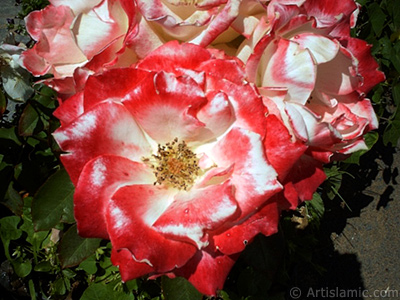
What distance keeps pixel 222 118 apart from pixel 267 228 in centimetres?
15

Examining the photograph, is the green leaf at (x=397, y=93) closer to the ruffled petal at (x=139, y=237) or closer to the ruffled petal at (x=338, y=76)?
the ruffled petal at (x=338, y=76)

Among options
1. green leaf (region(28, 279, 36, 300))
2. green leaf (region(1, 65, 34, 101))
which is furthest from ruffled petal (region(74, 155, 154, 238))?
green leaf (region(28, 279, 36, 300))

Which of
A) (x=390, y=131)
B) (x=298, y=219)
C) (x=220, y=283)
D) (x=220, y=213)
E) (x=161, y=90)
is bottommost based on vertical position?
(x=298, y=219)

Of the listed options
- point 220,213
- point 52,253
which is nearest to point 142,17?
point 220,213

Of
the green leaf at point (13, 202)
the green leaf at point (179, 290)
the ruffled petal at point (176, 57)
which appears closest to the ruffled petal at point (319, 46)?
the ruffled petal at point (176, 57)

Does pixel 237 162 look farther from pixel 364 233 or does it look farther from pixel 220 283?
pixel 364 233

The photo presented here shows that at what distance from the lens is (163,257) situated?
1.72ft

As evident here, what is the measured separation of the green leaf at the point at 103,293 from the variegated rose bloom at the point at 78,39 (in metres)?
0.67

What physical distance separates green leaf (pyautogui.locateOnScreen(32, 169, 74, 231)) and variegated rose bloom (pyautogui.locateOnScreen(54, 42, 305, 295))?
0.18 metres

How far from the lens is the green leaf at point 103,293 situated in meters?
1.09

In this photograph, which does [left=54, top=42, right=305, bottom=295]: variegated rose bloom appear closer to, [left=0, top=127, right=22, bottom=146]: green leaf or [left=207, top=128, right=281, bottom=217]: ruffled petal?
[left=207, top=128, right=281, bottom=217]: ruffled petal

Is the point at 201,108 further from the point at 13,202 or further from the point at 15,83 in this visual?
the point at 13,202

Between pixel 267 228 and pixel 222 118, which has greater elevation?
pixel 222 118

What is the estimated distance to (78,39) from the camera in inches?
21.4
